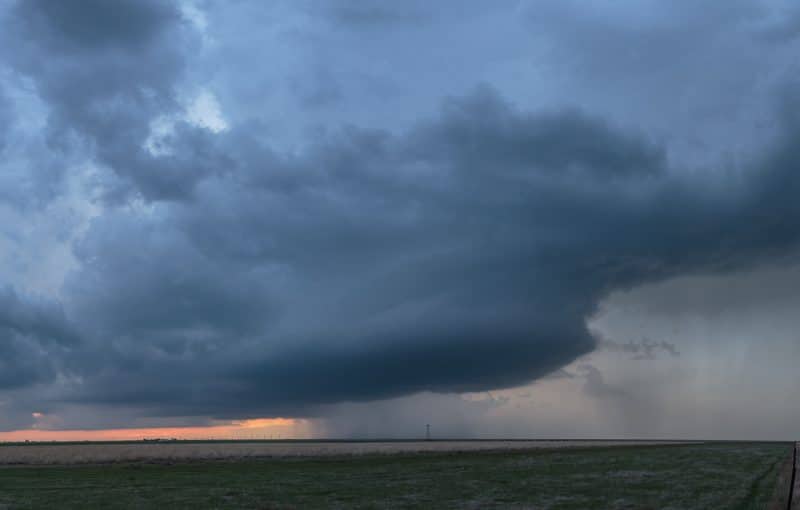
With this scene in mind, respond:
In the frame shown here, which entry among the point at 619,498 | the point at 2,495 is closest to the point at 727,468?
the point at 619,498

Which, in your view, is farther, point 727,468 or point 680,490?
point 727,468

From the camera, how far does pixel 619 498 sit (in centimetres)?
4247

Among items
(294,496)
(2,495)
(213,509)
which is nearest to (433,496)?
(294,496)

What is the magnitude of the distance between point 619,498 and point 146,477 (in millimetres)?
43904

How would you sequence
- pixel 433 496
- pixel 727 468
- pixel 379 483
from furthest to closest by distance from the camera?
pixel 727 468 < pixel 379 483 < pixel 433 496

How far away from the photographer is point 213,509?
38.9m

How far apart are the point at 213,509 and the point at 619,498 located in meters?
23.7

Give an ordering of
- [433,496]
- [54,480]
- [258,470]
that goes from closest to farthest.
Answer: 1. [433,496]
2. [54,480]
3. [258,470]

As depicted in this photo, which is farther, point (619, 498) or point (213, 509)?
point (619, 498)

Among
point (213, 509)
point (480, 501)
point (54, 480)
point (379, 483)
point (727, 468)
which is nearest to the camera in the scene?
point (213, 509)

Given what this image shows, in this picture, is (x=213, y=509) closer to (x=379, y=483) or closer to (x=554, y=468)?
(x=379, y=483)

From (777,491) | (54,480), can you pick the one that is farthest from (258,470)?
(777,491)

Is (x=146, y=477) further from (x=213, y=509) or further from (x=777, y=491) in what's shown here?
(x=777, y=491)

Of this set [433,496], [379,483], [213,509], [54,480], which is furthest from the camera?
[54,480]
